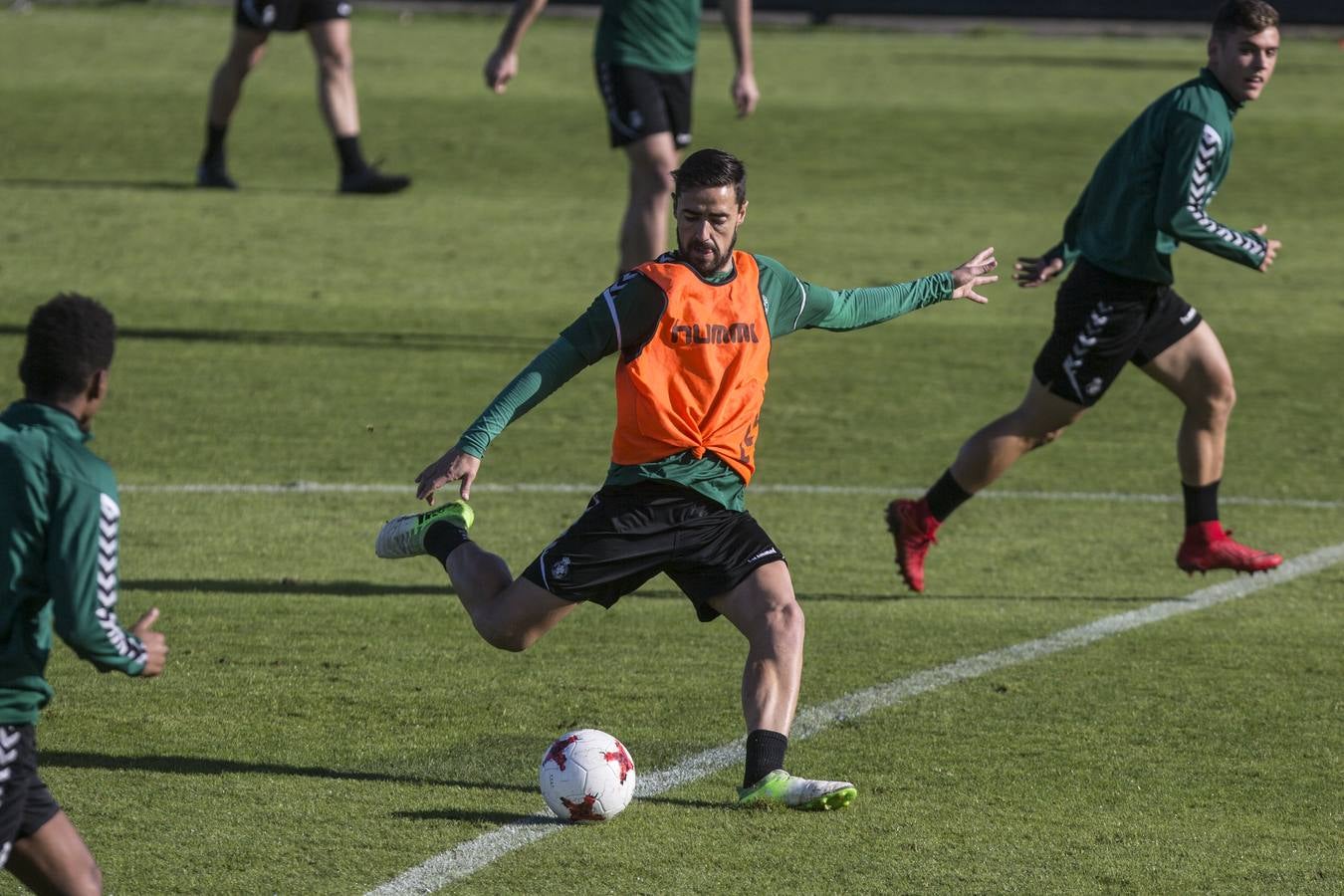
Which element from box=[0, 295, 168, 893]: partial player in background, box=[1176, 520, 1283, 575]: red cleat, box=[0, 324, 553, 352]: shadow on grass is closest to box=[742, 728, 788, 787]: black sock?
box=[0, 295, 168, 893]: partial player in background

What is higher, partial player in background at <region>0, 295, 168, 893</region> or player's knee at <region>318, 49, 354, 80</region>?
partial player in background at <region>0, 295, 168, 893</region>

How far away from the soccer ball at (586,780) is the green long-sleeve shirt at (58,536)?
4.74 feet

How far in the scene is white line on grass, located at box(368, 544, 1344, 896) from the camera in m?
4.84

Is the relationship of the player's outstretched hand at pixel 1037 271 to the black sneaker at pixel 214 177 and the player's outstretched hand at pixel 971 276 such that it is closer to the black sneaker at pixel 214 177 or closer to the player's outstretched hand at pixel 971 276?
the player's outstretched hand at pixel 971 276

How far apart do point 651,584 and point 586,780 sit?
2.75m

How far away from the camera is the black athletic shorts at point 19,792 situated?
12.8 ft

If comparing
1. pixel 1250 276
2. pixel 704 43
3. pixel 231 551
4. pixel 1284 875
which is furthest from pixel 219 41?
pixel 1284 875

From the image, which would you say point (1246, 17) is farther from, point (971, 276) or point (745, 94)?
point (745, 94)

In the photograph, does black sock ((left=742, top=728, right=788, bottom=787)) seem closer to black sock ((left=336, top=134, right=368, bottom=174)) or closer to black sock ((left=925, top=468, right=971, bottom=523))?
black sock ((left=925, top=468, right=971, bottom=523))

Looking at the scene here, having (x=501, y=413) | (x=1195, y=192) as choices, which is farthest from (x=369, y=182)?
(x=501, y=413)

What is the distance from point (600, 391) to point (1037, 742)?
18.6 feet

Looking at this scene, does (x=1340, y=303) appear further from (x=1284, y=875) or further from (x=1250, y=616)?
(x=1284, y=875)

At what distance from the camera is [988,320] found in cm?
1357

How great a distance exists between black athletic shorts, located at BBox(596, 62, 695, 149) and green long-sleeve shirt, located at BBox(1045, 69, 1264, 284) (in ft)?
12.1
